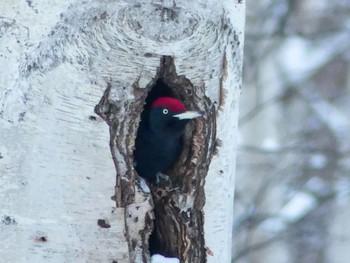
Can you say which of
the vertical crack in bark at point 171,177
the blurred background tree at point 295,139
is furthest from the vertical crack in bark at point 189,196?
the blurred background tree at point 295,139

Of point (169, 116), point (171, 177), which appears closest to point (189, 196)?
point (171, 177)

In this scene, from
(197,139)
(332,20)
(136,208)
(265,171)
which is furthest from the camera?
(332,20)

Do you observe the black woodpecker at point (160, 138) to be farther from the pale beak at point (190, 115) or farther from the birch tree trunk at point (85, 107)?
the birch tree trunk at point (85, 107)

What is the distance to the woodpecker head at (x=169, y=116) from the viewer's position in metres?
2.49

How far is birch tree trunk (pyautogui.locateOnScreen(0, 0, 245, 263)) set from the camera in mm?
2182

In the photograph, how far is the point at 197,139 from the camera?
8.21 feet

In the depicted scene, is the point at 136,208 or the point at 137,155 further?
the point at 137,155

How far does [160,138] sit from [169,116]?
0.43ft

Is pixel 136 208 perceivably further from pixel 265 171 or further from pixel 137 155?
pixel 265 171

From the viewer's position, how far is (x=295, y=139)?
23.9 ft

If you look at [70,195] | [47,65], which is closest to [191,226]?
[70,195]

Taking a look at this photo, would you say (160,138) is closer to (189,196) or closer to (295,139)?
(189,196)

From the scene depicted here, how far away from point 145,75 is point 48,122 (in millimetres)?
259

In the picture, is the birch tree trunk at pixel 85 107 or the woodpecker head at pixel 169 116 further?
the woodpecker head at pixel 169 116
